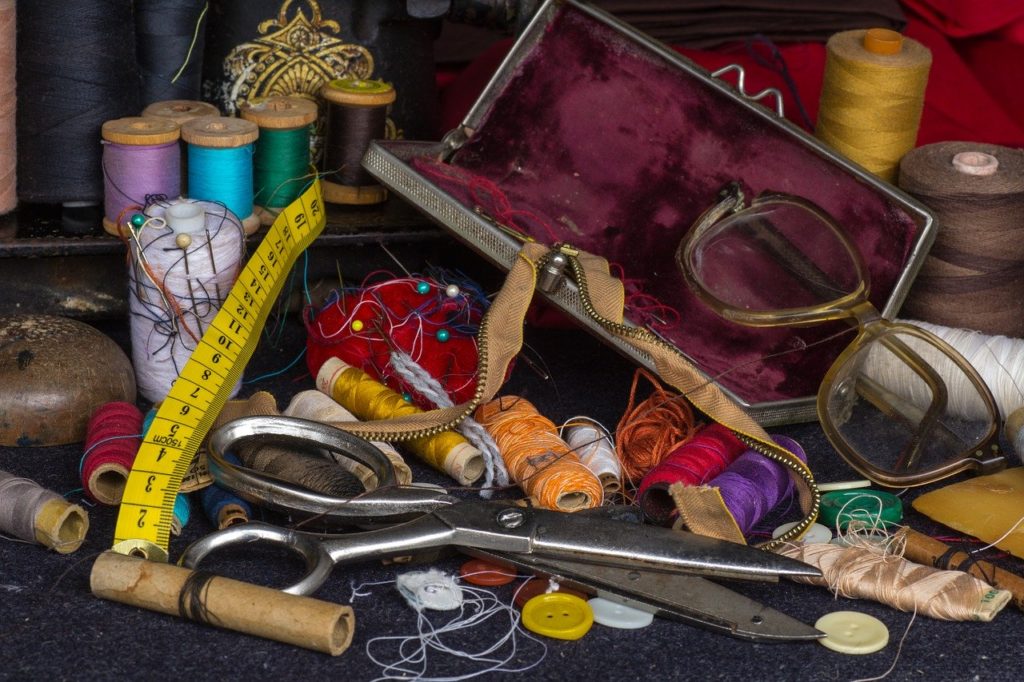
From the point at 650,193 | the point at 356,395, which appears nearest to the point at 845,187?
the point at 650,193

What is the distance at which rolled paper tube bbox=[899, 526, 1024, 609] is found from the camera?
4.48 ft

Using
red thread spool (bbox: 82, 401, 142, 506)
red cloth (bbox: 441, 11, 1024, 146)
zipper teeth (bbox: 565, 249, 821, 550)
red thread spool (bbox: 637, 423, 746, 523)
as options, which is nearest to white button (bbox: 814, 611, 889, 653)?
zipper teeth (bbox: 565, 249, 821, 550)

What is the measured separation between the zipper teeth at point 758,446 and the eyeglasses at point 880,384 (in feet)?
0.37

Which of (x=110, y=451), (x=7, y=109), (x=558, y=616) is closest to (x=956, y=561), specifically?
(x=558, y=616)

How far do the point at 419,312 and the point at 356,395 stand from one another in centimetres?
17

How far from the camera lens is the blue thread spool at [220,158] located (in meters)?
1.83

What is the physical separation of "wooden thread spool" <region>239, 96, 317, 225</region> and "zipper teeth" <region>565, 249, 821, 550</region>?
0.54 meters

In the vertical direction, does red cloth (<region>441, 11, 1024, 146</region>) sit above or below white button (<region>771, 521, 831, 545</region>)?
above

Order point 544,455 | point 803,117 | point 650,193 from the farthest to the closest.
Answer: point 803,117, point 650,193, point 544,455

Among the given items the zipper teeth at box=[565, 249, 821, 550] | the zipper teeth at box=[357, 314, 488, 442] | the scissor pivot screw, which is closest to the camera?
the scissor pivot screw

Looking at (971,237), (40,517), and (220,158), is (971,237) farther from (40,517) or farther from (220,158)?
(40,517)

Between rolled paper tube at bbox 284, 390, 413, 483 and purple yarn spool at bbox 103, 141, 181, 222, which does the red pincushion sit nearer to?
rolled paper tube at bbox 284, 390, 413, 483

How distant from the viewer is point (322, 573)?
125 cm

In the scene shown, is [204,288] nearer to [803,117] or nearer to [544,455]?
[544,455]
